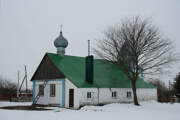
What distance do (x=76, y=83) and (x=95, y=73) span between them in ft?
17.3

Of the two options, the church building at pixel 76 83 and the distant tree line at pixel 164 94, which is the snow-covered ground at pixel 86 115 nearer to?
the church building at pixel 76 83

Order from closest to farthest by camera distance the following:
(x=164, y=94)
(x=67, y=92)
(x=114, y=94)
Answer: (x=67, y=92), (x=114, y=94), (x=164, y=94)

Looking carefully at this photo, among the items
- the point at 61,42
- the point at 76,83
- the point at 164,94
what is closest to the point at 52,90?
the point at 76,83

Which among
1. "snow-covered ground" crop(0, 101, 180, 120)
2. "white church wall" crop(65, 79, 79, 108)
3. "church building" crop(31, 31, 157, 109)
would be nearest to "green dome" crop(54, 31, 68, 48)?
"church building" crop(31, 31, 157, 109)

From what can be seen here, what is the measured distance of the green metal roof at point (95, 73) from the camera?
27.7 metres

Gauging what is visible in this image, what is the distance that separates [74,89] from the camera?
26344 mm

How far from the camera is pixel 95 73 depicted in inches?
1217

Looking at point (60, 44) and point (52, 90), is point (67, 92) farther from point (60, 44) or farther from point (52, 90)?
point (60, 44)

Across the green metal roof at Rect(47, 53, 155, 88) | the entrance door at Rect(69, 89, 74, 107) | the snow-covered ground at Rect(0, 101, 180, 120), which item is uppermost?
the green metal roof at Rect(47, 53, 155, 88)

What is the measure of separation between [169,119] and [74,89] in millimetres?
12001

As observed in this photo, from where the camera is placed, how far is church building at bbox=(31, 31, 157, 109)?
2673 centimetres

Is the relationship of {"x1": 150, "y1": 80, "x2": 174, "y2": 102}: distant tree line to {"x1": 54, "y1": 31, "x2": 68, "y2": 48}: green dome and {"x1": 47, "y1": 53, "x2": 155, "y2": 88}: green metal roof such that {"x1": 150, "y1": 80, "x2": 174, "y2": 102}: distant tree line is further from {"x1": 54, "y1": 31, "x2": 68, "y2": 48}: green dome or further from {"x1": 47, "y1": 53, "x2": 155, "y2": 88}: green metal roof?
{"x1": 54, "y1": 31, "x2": 68, "y2": 48}: green dome

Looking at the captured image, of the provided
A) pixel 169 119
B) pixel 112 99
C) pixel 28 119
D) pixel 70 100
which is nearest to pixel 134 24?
pixel 112 99

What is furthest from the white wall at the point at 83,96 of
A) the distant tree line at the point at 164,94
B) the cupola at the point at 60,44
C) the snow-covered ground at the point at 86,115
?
the distant tree line at the point at 164,94
